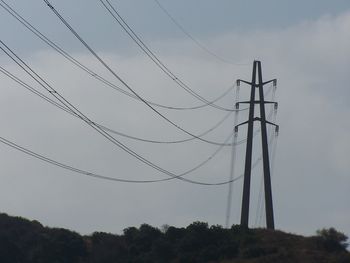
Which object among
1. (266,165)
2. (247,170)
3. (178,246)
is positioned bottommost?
(178,246)

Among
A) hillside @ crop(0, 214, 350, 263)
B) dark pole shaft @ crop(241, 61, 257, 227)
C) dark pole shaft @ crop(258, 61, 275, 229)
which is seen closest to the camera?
hillside @ crop(0, 214, 350, 263)

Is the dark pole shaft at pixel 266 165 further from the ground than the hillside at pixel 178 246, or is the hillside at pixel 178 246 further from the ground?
the dark pole shaft at pixel 266 165

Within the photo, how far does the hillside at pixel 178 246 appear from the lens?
83.1 metres

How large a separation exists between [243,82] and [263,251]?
52.9 feet

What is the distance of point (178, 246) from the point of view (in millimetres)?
87000

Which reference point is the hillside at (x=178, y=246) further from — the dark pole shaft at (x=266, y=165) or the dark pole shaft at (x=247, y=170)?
the dark pole shaft at (x=266, y=165)

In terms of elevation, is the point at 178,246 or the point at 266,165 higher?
the point at 266,165

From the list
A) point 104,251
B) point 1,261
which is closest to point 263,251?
point 104,251

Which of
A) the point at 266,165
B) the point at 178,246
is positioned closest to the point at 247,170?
the point at 266,165

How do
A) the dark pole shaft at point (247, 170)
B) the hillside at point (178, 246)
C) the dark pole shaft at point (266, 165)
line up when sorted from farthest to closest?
the dark pole shaft at point (266, 165), the dark pole shaft at point (247, 170), the hillside at point (178, 246)

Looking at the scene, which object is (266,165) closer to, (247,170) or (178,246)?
(247,170)

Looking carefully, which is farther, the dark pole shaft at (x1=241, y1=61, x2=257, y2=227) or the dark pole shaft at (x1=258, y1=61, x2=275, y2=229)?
the dark pole shaft at (x1=258, y1=61, x2=275, y2=229)

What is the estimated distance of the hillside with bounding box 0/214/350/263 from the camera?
8306 centimetres

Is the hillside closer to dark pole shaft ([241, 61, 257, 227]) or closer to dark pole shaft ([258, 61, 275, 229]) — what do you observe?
dark pole shaft ([241, 61, 257, 227])
